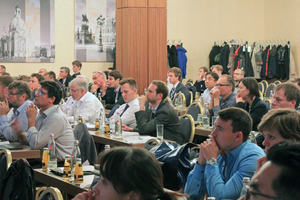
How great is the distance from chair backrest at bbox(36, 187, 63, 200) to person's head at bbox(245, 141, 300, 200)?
58.5 inches

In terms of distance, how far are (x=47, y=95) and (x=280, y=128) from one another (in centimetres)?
265

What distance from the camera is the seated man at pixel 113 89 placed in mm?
8281

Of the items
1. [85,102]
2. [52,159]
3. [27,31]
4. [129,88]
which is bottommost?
[52,159]

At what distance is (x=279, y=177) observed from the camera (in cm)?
93

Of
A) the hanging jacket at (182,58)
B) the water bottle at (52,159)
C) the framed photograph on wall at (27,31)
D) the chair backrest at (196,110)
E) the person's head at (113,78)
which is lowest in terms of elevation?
the water bottle at (52,159)

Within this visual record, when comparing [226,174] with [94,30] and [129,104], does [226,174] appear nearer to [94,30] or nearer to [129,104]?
[129,104]

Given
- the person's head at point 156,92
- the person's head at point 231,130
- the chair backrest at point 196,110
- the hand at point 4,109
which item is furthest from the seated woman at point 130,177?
the chair backrest at point 196,110

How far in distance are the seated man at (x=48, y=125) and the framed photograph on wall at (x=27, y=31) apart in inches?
351

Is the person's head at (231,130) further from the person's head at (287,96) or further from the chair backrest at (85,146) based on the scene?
the person's head at (287,96)

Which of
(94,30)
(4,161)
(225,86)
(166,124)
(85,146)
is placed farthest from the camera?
(94,30)

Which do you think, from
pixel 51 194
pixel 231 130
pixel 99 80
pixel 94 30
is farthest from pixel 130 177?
pixel 94 30

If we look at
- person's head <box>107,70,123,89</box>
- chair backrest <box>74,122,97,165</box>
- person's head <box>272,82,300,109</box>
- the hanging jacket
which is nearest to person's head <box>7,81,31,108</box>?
chair backrest <box>74,122,97,165</box>

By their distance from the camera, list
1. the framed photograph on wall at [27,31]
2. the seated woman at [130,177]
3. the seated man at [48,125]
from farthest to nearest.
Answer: the framed photograph on wall at [27,31], the seated man at [48,125], the seated woman at [130,177]

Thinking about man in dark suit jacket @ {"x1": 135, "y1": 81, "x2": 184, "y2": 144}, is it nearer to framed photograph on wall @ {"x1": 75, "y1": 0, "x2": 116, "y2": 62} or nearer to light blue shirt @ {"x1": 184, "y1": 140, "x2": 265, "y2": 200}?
light blue shirt @ {"x1": 184, "y1": 140, "x2": 265, "y2": 200}
